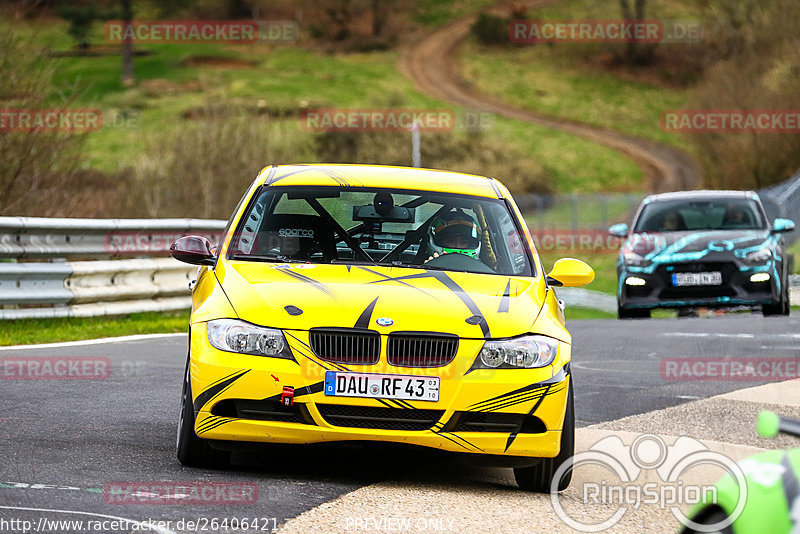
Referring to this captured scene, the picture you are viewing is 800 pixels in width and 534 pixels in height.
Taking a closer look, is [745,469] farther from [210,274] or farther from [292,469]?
[210,274]

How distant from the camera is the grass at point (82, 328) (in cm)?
1310

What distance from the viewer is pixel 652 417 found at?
30.5 ft

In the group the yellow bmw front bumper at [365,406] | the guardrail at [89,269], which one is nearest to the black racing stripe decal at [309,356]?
the yellow bmw front bumper at [365,406]

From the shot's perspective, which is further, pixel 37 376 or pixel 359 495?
pixel 37 376

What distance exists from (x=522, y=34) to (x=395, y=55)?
11.1 metres

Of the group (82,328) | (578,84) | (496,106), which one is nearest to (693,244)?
(82,328)

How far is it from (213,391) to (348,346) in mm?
672

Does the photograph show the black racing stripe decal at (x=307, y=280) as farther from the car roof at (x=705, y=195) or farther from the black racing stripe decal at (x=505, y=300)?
the car roof at (x=705, y=195)

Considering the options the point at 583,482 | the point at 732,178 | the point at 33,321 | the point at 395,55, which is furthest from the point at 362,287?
the point at 395,55

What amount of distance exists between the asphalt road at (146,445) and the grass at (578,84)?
80.8 meters

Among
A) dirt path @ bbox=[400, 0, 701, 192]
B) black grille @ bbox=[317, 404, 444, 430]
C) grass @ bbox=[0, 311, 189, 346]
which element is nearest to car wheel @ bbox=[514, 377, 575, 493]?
black grille @ bbox=[317, 404, 444, 430]

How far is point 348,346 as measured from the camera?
645 cm

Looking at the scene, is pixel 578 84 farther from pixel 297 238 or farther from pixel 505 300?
pixel 505 300

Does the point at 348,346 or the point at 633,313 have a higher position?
the point at 348,346
